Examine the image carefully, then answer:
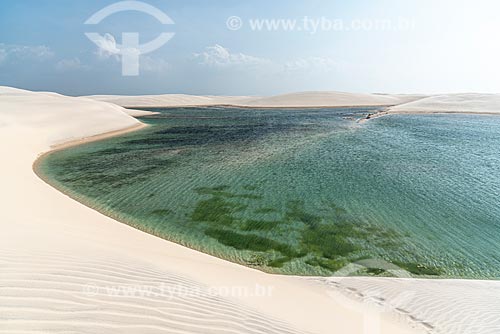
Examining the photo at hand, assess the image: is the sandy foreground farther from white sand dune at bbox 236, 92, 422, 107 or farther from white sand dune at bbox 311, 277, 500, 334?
white sand dune at bbox 236, 92, 422, 107

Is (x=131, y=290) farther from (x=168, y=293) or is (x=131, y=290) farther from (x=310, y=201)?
(x=310, y=201)

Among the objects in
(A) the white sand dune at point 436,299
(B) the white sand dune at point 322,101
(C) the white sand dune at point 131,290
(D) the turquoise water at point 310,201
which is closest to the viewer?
(C) the white sand dune at point 131,290

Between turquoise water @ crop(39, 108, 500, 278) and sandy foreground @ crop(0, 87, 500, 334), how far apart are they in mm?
1040

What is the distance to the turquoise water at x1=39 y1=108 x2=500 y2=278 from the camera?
8844 millimetres

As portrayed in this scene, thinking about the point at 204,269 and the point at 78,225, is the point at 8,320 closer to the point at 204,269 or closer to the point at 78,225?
the point at 204,269

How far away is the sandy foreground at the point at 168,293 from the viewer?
11.5 ft

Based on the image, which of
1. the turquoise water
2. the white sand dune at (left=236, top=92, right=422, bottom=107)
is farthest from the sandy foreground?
the white sand dune at (left=236, top=92, right=422, bottom=107)

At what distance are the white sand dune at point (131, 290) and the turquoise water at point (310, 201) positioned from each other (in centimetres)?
136

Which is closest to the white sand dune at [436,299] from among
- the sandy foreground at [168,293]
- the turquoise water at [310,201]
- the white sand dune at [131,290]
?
the sandy foreground at [168,293]

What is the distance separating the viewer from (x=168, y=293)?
439 centimetres

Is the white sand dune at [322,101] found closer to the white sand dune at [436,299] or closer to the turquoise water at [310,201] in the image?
the turquoise water at [310,201]

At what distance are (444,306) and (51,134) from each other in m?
31.7

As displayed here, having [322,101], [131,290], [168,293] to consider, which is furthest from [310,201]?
[322,101]

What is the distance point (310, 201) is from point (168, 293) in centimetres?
902
